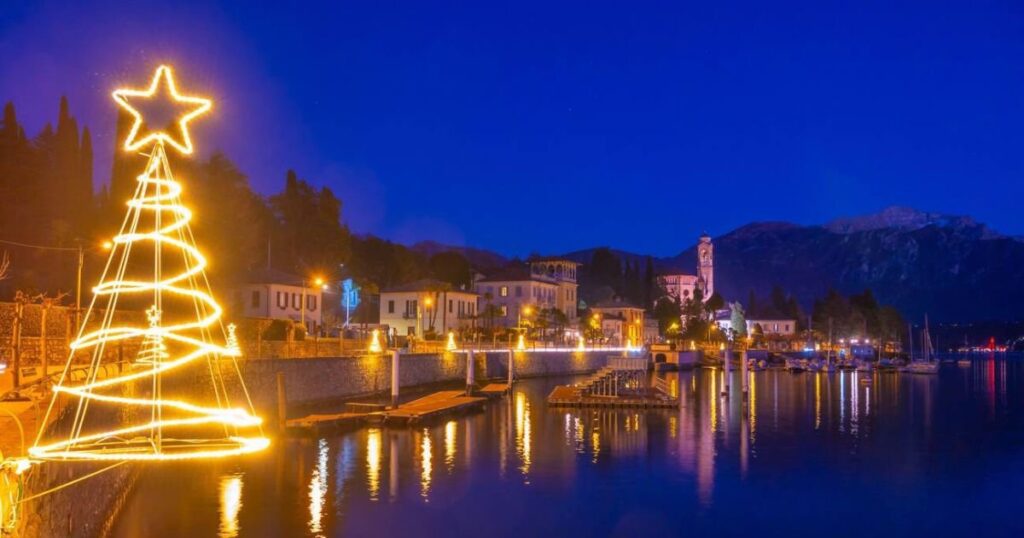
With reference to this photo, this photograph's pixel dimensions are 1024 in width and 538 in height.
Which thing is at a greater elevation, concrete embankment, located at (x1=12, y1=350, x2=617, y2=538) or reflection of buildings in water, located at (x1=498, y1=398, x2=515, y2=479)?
concrete embankment, located at (x1=12, y1=350, x2=617, y2=538)

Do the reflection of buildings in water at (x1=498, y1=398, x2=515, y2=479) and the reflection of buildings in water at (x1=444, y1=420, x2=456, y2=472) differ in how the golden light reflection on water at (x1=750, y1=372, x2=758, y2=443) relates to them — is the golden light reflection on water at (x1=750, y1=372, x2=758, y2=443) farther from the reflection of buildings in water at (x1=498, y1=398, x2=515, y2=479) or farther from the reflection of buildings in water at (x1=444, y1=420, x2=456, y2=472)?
the reflection of buildings in water at (x1=444, y1=420, x2=456, y2=472)

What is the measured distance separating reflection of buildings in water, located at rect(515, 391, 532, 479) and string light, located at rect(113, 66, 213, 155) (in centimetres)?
2477

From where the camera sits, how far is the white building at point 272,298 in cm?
6888

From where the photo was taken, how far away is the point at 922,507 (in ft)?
97.3

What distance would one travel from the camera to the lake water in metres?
25.8

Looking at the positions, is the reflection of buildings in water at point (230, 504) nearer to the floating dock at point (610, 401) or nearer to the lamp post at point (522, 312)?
the floating dock at point (610, 401)

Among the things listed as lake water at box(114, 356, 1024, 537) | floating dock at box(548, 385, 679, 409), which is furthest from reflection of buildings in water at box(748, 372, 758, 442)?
floating dock at box(548, 385, 679, 409)

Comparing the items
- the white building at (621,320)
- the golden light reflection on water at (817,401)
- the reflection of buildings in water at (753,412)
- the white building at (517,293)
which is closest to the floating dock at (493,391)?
the reflection of buildings in water at (753,412)

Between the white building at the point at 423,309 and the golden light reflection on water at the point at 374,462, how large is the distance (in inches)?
1852

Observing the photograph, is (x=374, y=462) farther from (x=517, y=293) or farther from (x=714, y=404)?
(x=517, y=293)

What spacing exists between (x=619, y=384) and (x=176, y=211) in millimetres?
54329

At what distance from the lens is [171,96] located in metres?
10.6

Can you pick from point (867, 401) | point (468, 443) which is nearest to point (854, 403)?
point (867, 401)

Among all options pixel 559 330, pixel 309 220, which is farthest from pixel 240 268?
pixel 559 330
